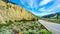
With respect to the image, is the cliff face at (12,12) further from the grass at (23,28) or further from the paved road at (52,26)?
the paved road at (52,26)

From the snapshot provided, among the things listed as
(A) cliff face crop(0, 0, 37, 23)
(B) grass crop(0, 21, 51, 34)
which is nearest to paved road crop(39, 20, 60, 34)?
(B) grass crop(0, 21, 51, 34)

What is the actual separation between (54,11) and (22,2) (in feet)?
2.19

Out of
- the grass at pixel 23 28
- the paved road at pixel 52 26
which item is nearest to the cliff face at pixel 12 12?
the grass at pixel 23 28

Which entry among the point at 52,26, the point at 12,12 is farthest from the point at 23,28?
the point at 52,26

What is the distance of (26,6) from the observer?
372 centimetres

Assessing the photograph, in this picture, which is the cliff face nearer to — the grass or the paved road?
the grass

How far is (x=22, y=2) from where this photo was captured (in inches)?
147

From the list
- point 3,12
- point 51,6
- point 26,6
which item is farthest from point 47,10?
point 3,12

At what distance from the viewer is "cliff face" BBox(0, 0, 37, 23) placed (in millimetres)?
3684

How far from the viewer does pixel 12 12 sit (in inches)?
146

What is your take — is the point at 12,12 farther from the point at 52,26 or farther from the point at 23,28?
the point at 52,26

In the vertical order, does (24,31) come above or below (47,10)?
below

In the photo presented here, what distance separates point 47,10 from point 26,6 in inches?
16.9

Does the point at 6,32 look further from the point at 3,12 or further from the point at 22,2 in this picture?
the point at 22,2
